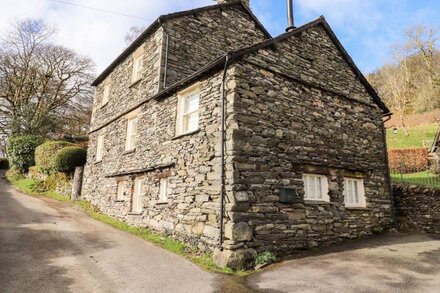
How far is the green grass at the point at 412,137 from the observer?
2705 cm

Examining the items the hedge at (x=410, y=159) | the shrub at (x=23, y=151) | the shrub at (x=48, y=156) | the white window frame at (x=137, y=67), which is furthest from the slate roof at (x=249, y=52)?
the shrub at (x=23, y=151)

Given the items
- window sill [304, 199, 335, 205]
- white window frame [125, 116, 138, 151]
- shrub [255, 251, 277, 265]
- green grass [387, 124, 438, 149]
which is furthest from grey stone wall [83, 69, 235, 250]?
green grass [387, 124, 438, 149]

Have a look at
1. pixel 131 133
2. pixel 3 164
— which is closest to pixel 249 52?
pixel 131 133

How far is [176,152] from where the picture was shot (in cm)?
929

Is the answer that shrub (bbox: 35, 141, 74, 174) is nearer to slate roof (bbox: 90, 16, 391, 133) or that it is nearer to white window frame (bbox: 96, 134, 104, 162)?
white window frame (bbox: 96, 134, 104, 162)

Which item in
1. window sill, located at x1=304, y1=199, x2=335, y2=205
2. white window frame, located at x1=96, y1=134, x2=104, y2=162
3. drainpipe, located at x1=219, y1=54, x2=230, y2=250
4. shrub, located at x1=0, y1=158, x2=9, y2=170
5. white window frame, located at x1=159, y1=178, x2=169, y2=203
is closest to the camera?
drainpipe, located at x1=219, y1=54, x2=230, y2=250

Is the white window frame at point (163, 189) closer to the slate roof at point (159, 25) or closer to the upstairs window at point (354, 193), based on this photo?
the upstairs window at point (354, 193)

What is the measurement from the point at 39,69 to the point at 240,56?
25.6 m

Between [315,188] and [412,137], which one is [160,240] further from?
[412,137]

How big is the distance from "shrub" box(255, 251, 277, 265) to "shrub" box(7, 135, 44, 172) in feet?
78.7

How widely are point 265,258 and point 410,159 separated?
18.3 metres

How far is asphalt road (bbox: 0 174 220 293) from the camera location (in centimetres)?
541

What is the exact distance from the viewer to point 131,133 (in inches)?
510

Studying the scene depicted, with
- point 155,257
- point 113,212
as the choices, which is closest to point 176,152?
point 155,257
